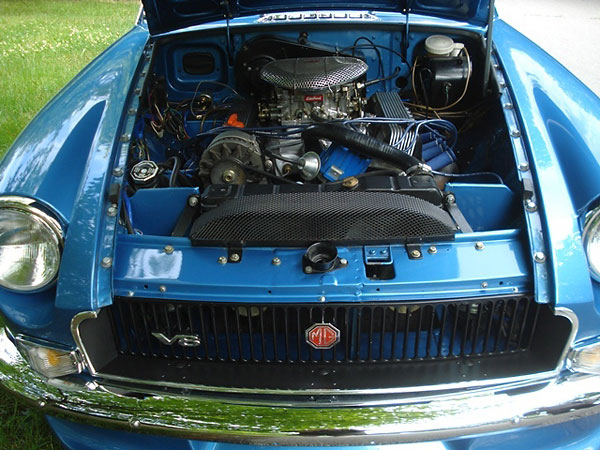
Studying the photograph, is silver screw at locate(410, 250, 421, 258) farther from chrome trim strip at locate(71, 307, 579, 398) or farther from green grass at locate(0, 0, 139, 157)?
green grass at locate(0, 0, 139, 157)

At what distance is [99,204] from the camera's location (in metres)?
1.52

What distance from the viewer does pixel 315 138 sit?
1970 mm

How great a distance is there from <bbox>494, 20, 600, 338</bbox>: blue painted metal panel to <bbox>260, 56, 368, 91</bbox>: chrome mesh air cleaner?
0.59 meters

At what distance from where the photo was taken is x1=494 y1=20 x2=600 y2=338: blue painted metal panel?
1340mm

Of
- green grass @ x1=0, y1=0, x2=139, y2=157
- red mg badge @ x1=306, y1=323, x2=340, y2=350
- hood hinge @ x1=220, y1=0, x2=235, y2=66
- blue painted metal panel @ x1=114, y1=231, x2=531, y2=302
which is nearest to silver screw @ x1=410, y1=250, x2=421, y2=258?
blue painted metal panel @ x1=114, y1=231, x2=531, y2=302

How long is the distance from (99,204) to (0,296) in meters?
0.37

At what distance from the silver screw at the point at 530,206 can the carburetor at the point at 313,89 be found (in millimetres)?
878

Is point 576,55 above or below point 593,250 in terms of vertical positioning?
below

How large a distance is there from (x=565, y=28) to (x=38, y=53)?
622 cm

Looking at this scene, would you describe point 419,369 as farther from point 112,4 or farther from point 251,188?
point 112,4

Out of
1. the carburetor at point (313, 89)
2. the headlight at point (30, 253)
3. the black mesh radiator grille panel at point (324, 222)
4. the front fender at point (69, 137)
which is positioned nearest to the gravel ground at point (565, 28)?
the carburetor at point (313, 89)

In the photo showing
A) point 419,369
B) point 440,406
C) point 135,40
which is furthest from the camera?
point 135,40

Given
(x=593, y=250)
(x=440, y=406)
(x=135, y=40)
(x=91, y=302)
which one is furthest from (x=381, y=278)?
(x=135, y=40)

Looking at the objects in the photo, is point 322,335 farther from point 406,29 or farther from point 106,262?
point 406,29
